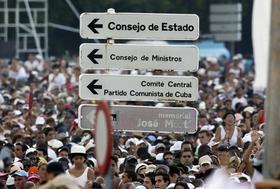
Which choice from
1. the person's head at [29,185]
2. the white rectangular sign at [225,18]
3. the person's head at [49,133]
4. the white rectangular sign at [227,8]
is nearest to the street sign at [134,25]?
the person's head at [29,185]

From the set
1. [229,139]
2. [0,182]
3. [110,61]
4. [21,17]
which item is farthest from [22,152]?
[21,17]

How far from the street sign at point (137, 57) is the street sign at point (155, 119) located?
431 millimetres

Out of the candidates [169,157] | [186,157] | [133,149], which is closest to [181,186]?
[186,157]

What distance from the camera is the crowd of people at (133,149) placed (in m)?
14.6

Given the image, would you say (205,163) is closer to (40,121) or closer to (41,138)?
(41,138)

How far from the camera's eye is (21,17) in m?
58.2

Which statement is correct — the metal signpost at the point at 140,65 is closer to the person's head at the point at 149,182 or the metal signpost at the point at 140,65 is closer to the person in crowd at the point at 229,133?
the person's head at the point at 149,182

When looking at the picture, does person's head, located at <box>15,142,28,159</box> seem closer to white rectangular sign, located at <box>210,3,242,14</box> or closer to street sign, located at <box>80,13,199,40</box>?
street sign, located at <box>80,13,199,40</box>

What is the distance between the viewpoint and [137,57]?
16.1 m

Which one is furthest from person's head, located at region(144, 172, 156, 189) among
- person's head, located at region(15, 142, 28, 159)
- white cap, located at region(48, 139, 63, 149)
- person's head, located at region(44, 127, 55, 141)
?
person's head, located at region(44, 127, 55, 141)

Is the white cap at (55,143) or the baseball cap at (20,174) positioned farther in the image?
the white cap at (55,143)

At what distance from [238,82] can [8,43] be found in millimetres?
14063

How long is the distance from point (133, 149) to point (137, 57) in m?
4.94

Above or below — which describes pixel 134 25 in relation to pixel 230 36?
above
